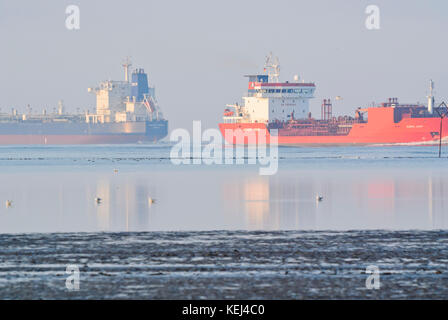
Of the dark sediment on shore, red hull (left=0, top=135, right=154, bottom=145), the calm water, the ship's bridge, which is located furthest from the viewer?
red hull (left=0, top=135, right=154, bottom=145)

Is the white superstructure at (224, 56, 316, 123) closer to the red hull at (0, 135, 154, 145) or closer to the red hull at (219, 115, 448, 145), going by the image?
the red hull at (219, 115, 448, 145)

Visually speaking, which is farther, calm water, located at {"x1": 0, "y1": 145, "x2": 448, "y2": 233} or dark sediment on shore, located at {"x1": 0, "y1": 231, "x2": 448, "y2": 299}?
calm water, located at {"x1": 0, "y1": 145, "x2": 448, "y2": 233}

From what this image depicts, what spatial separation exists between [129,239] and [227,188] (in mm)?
14088

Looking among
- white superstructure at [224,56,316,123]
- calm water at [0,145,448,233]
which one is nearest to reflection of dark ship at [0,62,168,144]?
white superstructure at [224,56,316,123]

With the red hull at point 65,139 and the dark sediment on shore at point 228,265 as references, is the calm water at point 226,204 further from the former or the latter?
the red hull at point 65,139

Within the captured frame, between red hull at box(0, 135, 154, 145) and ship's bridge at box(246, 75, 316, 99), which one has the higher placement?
ship's bridge at box(246, 75, 316, 99)

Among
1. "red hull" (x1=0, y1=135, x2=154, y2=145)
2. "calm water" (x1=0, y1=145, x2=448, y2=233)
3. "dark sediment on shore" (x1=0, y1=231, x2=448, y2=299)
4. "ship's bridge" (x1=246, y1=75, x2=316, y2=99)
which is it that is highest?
"ship's bridge" (x1=246, y1=75, x2=316, y2=99)

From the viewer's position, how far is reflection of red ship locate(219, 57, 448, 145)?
282ft

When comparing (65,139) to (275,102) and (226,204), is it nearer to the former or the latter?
(275,102)

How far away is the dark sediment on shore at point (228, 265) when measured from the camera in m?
8.58

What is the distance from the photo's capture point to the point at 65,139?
459ft

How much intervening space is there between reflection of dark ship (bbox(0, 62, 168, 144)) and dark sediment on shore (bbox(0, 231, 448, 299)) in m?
127
